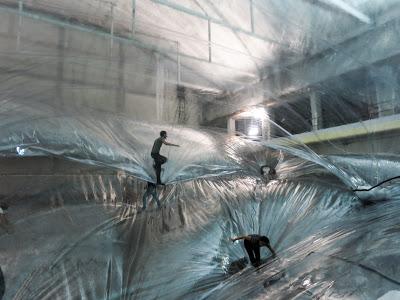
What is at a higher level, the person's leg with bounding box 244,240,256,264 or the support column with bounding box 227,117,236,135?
the support column with bounding box 227,117,236,135

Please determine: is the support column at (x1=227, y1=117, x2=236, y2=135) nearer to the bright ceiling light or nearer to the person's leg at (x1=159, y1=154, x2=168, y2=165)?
the bright ceiling light

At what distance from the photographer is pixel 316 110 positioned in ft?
6.70

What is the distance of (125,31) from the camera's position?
270 cm

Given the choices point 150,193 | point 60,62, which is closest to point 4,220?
point 150,193

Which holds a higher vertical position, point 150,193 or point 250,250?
point 150,193

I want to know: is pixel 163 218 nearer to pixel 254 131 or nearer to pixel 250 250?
pixel 250 250

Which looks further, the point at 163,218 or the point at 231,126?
the point at 231,126

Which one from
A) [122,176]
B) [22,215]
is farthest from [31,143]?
[122,176]

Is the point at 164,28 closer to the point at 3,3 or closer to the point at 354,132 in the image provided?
the point at 3,3

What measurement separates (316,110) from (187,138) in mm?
864

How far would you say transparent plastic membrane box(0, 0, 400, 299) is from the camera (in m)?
1.54

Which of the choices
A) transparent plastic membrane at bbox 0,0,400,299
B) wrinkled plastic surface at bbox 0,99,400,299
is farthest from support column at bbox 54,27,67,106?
wrinkled plastic surface at bbox 0,99,400,299

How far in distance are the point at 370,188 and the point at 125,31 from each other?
2237 millimetres

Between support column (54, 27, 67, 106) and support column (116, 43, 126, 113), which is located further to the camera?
support column (116, 43, 126, 113)
